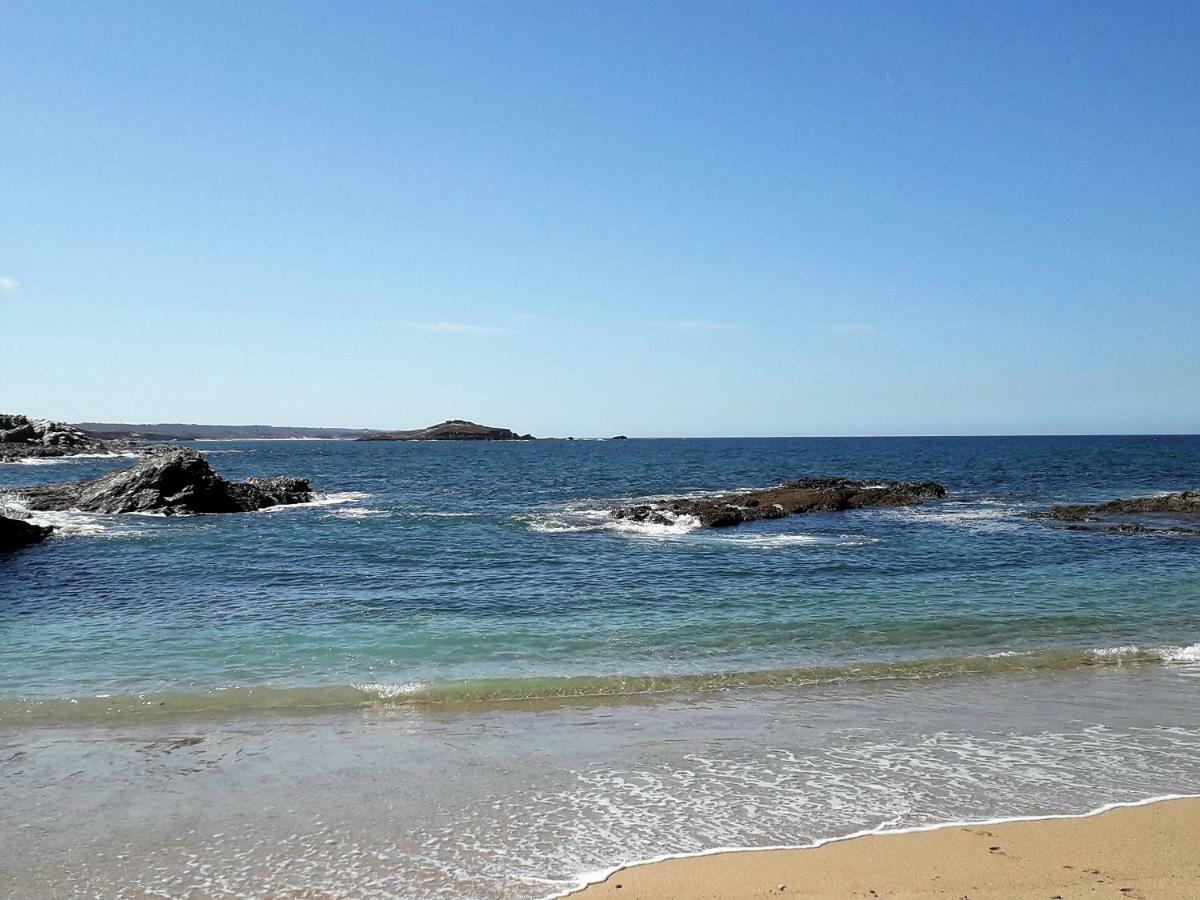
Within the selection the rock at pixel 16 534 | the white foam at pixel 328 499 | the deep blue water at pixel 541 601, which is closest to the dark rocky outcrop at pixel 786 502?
the deep blue water at pixel 541 601

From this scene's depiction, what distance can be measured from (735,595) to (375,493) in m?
36.1

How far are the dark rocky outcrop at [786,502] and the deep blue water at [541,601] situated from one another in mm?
1615

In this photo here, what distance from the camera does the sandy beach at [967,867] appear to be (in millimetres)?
5938

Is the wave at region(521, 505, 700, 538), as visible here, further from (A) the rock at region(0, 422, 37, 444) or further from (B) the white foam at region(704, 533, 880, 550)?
(A) the rock at region(0, 422, 37, 444)

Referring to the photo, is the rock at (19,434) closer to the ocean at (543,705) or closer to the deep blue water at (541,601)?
the deep blue water at (541,601)

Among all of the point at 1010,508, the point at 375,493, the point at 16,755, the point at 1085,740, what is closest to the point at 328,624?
the point at 16,755

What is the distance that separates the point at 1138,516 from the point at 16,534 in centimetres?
3976

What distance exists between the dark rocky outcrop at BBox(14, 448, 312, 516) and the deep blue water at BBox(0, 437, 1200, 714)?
6.61 ft

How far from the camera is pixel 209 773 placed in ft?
27.6

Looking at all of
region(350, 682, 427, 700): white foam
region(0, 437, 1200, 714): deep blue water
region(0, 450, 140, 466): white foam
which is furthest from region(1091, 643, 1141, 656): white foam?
region(0, 450, 140, 466): white foam

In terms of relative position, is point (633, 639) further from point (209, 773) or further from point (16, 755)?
point (16, 755)

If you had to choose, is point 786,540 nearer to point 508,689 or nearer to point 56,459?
point 508,689

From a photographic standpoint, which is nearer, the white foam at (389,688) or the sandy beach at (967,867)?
the sandy beach at (967,867)

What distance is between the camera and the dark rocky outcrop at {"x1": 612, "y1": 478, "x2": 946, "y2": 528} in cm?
3256
